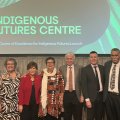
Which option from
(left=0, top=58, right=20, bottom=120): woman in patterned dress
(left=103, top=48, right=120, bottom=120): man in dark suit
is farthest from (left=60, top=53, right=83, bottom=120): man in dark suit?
(left=0, top=58, right=20, bottom=120): woman in patterned dress

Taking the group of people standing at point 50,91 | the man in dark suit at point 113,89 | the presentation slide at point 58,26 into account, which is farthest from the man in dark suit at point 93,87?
the presentation slide at point 58,26

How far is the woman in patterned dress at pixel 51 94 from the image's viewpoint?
183 inches

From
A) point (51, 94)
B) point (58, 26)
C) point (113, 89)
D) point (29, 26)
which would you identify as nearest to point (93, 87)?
point (113, 89)

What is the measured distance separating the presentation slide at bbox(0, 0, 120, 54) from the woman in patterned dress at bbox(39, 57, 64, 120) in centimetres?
90

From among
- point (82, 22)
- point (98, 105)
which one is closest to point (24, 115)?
point (98, 105)

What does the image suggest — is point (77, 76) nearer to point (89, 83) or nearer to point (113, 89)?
point (89, 83)

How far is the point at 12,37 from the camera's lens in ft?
18.3

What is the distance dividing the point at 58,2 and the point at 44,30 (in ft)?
1.76

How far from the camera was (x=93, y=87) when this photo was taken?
4.77 meters

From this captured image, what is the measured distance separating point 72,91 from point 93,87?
0.35m

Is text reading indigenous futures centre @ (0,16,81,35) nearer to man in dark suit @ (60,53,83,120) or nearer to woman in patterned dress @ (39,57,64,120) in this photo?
man in dark suit @ (60,53,83,120)

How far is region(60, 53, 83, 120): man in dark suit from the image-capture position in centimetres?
490

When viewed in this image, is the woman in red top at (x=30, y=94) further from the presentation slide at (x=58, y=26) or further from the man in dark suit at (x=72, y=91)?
the presentation slide at (x=58, y=26)

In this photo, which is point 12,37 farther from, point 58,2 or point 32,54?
point 58,2
